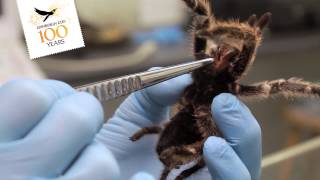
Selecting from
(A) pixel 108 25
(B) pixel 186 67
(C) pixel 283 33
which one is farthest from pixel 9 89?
(C) pixel 283 33

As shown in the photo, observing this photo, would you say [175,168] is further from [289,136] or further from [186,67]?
[289,136]

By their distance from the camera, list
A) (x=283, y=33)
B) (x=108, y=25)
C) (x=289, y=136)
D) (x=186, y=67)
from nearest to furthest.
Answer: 1. (x=186, y=67)
2. (x=108, y=25)
3. (x=289, y=136)
4. (x=283, y=33)

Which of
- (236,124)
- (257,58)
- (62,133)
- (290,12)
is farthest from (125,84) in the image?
(290,12)

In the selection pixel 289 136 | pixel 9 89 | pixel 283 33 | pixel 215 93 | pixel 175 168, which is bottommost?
pixel 289 136

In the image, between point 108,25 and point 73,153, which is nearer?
point 73,153

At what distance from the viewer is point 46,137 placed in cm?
56

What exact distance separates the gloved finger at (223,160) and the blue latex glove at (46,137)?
0.19m

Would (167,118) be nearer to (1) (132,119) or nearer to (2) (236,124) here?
(1) (132,119)

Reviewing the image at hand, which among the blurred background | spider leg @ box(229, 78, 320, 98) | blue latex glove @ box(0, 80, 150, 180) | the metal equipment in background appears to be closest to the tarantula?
spider leg @ box(229, 78, 320, 98)

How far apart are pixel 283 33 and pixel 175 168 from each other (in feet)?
7.16

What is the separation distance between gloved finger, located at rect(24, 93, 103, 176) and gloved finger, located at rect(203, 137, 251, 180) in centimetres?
22

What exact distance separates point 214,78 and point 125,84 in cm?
22

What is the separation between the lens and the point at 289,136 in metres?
2.37

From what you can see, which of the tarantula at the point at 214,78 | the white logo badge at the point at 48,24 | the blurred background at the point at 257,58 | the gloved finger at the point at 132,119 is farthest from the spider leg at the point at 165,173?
the blurred background at the point at 257,58
